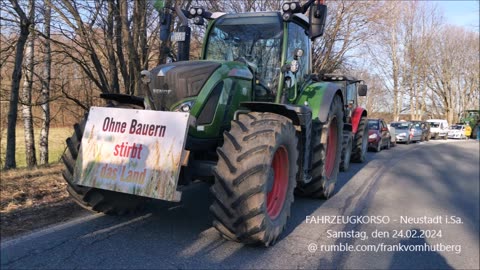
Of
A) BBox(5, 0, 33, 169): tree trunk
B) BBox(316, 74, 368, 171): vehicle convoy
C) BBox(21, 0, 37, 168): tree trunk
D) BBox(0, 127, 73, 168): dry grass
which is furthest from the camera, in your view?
BBox(0, 127, 73, 168): dry grass

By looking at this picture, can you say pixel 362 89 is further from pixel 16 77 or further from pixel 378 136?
pixel 16 77

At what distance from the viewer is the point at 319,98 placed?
22.4 ft

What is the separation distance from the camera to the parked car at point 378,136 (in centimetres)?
1725

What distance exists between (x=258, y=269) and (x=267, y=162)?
1041 mm

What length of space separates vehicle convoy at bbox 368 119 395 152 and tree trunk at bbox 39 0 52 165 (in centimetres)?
1238

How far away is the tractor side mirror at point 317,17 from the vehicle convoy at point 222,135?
1 centimetres

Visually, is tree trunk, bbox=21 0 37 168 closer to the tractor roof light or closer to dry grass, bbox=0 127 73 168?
dry grass, bbox=0 127 73 168

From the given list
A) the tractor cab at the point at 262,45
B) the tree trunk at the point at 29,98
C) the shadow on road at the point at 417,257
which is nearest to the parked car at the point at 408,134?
the tree trunk at the point at 29,98

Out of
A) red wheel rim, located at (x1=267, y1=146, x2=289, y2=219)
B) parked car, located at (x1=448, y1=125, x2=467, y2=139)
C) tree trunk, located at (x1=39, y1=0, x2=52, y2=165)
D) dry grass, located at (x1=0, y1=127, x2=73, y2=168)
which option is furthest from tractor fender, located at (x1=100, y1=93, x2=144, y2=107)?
dry grass, located at (x1=0, y1=127, x2=73, y2=168)

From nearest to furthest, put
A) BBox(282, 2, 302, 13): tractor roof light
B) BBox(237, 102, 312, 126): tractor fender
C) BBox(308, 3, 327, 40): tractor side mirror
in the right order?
BBox(237, 102, 312, 126): tractor fender → BBox(308, 3, 327, 40): tractor side mirror → BBox(282, 2, 302, 13): tractor roof light

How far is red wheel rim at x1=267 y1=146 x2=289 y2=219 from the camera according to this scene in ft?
15.7

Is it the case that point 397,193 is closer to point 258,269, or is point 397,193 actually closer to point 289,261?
point 289,261

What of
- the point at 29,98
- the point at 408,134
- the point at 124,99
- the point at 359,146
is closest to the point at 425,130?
the point at 408,134

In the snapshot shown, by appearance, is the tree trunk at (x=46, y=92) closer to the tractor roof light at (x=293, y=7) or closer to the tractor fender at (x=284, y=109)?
Answer: the tractor roof light at (x=293, y=7)
